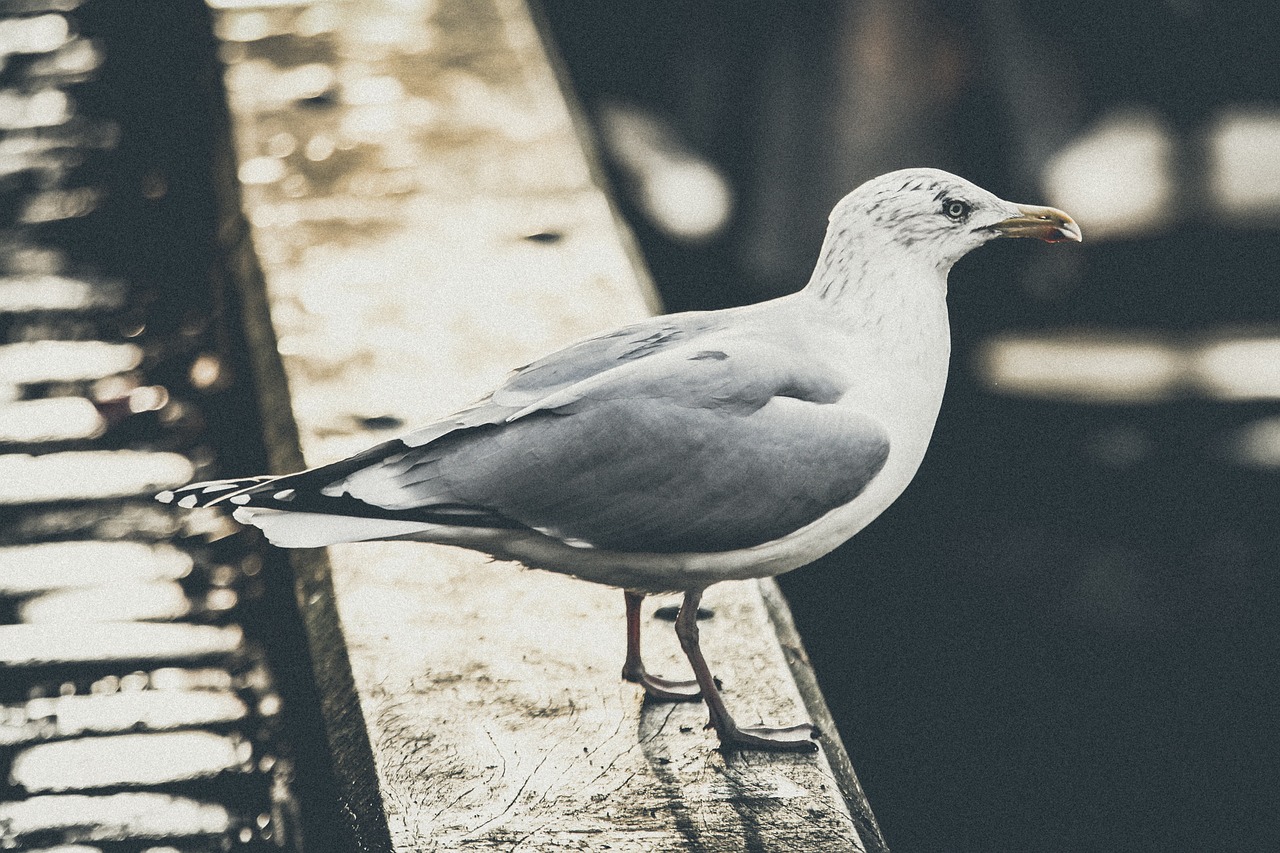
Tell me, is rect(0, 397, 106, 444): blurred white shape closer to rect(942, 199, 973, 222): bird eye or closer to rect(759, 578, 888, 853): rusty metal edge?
rect(759, 578, 888, 853): rusty metal edge

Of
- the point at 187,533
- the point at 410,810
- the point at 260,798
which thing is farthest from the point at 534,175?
the point at 410,810

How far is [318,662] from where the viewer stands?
2715 mm

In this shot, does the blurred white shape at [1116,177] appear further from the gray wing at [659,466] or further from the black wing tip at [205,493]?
the black wing tip at [205,493]

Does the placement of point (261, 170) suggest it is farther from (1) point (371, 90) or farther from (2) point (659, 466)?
(2) point (659, 466)

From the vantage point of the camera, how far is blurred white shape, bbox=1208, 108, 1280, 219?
6742 mm

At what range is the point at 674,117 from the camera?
7.61 meters

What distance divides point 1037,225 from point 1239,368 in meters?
3.91

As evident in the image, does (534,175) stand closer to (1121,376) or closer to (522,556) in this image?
(522,556)

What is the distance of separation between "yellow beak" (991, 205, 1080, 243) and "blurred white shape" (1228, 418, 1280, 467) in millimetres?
3471

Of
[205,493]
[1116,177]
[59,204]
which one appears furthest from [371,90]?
[1116,177]

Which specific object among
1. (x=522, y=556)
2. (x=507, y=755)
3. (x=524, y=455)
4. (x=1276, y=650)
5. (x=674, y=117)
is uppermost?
(x=524, y=455)

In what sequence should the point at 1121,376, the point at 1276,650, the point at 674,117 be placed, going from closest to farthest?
the point at 1276,650, the point at 1121,376, the point at 674,117

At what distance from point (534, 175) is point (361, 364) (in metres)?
1.06

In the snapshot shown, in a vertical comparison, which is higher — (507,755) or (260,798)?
(507,755)
